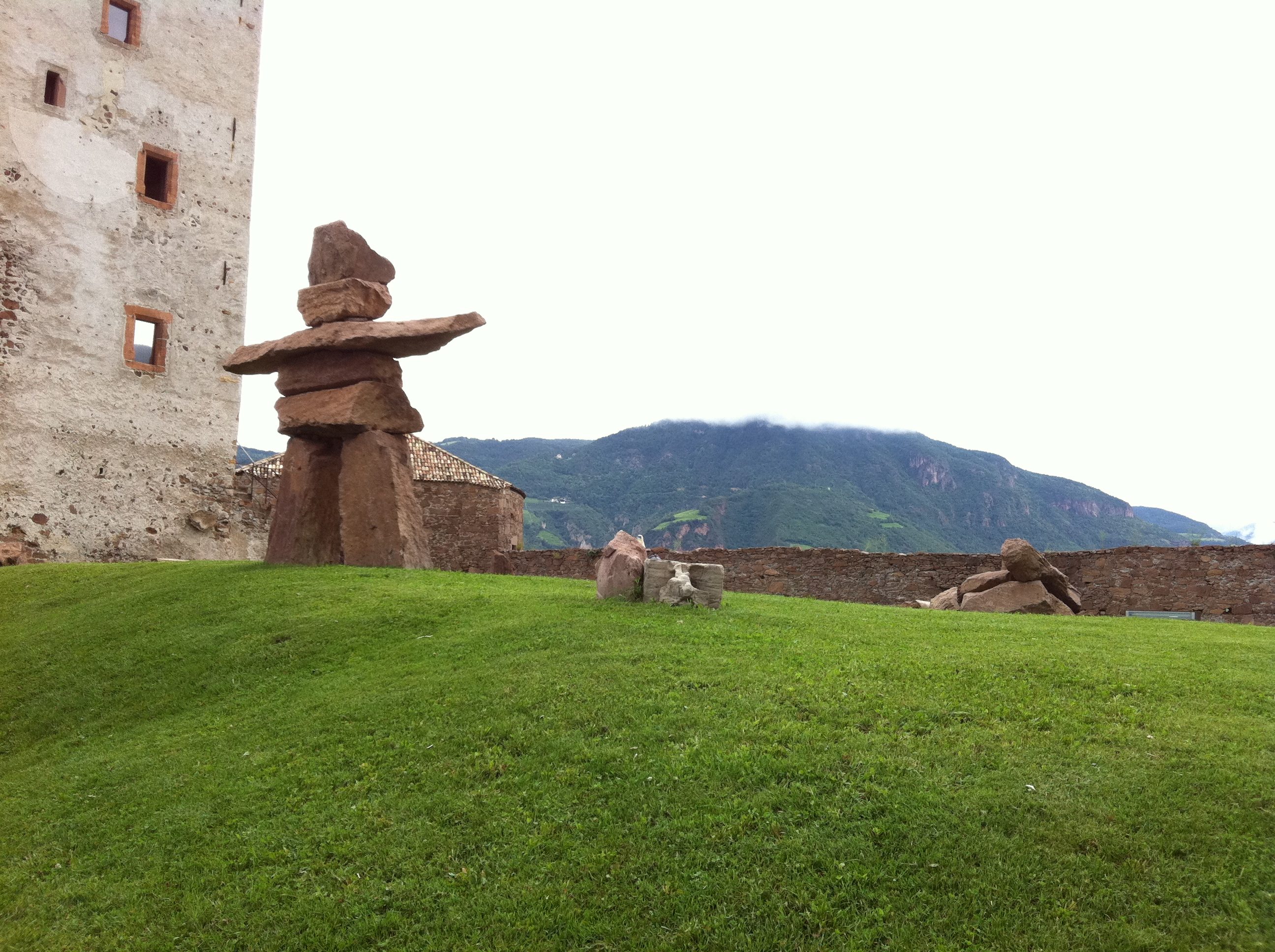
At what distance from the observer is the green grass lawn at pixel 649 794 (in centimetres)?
540

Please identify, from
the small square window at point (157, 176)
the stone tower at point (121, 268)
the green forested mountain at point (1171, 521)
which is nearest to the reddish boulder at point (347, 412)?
the stone tower at point (121, 268)

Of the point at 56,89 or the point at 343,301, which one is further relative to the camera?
the point at 56,89

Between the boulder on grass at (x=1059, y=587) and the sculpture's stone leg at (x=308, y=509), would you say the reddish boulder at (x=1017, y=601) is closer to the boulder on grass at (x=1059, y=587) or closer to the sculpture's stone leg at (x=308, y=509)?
the boulder on grass at (x=1059, y=587)

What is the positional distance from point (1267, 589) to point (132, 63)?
30.8 metres

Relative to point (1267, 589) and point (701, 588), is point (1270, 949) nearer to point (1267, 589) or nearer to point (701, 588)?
point (701, 588)

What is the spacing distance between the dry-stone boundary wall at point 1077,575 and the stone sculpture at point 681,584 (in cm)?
797

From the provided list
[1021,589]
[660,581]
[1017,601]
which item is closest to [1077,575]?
[1021,589]

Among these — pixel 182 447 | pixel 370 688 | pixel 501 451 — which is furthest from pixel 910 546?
pixel 370 688

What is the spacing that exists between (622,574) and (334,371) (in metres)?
7.92

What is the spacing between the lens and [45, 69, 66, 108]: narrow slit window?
23.4 metres

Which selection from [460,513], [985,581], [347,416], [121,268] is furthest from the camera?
[460,513]

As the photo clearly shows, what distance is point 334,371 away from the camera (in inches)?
673

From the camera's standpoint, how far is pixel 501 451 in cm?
10150

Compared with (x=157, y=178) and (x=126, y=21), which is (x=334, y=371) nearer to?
(x=157, y=178)
